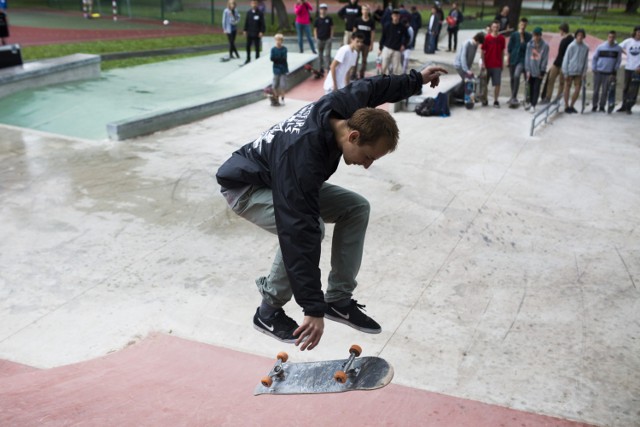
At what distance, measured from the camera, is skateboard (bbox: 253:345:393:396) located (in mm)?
3312

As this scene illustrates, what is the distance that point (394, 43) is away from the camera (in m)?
15.0

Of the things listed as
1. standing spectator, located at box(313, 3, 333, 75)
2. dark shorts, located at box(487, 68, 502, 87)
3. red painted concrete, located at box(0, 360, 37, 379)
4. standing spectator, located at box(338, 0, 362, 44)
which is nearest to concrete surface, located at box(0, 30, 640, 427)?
red painted concrete, located at box(0, 360, 37, 379)

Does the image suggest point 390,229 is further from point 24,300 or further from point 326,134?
point 326,134

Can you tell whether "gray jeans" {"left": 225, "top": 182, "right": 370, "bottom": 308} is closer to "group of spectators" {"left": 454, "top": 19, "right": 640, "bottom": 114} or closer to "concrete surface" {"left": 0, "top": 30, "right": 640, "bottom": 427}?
"concrete surface" {"left": 0, "top": 30, "right": 640, "bottom": 427}

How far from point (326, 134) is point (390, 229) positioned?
4.71m

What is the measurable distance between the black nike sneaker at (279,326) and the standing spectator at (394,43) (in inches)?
487

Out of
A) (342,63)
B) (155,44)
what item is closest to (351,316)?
(342,63)

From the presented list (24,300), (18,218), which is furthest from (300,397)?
(18,218)

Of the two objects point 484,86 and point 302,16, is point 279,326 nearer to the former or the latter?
point 484,86

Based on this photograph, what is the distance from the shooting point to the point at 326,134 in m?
3.03

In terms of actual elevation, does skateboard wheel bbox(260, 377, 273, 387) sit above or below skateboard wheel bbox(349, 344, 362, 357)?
below

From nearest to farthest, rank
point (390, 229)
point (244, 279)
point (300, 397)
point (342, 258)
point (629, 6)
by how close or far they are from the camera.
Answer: point (342, 258)
point (300, 397)
point (244, 279)
point (390, 229)
point (629, 6)

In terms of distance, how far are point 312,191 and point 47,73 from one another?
14.5m

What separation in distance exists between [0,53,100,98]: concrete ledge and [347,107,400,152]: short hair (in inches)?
528
